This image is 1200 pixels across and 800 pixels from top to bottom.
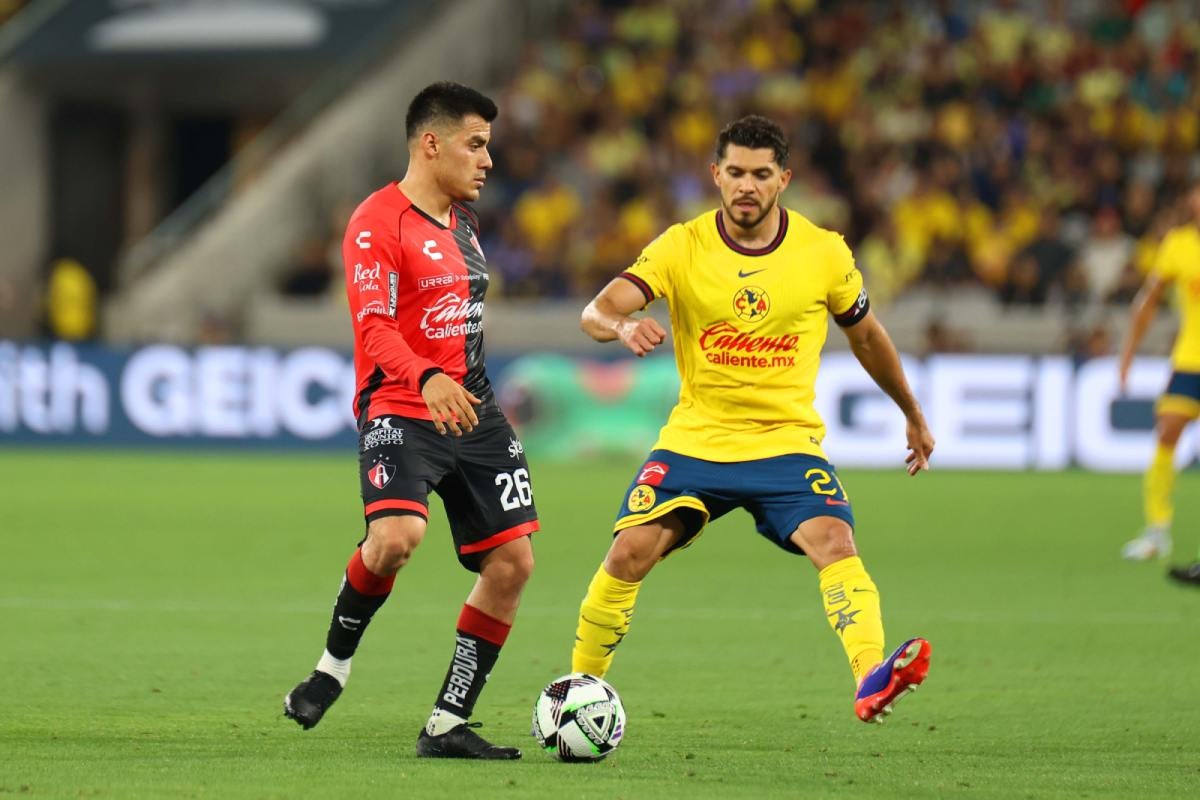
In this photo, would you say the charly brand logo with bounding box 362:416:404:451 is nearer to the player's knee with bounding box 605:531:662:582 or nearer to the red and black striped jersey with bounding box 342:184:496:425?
the red and black striped jersey with bounding box 342:184:496:425

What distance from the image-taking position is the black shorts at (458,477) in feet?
20.3

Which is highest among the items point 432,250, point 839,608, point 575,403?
point 432,250

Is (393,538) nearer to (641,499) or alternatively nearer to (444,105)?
(641,499)

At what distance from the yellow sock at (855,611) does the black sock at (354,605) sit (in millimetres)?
1386

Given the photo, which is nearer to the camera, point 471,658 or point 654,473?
point 471,658

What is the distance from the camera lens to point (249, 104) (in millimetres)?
29328

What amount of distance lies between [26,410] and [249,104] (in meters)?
8.91

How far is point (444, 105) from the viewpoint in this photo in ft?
20.9

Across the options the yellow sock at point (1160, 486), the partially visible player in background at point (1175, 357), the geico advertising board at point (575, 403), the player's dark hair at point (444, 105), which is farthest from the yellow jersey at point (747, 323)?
the geico advertising board at point (575, 403)

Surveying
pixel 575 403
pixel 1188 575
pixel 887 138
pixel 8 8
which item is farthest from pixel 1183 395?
pixel 8 8

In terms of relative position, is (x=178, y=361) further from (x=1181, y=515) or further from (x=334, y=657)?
(x=334, y=657)

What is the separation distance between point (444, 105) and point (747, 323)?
1219 mm

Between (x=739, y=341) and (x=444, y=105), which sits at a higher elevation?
(x=444, y=105)

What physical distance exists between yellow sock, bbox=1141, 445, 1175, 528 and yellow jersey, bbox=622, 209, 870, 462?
6598mm
